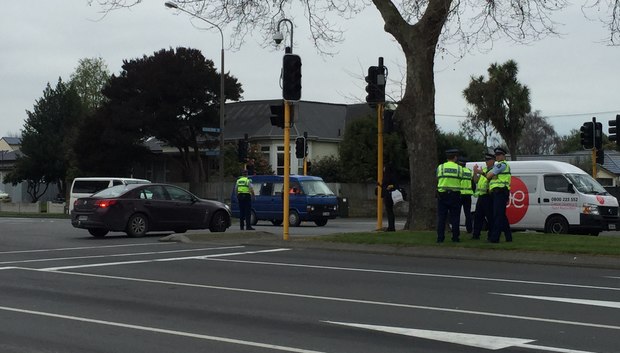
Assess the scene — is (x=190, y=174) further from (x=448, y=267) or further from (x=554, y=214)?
(x=448, y=267)

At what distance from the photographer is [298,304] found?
9766mm

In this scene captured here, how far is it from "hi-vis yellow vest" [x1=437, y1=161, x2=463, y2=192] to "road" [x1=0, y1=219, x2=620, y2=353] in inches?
70.4

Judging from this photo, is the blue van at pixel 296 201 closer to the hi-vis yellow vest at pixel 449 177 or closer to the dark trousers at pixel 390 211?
the dark trousers at pixel 390 211

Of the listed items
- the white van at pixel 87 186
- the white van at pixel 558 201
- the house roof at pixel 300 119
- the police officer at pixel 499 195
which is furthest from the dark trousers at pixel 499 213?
the house roof at pixel 300 119

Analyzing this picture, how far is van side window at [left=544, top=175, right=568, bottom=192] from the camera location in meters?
21.7

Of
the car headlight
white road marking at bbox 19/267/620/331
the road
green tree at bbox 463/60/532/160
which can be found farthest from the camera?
green tree at bbox 463/60/532/160

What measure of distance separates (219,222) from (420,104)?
271 inches

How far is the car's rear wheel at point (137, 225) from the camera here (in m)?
20.5

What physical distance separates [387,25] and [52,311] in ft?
39.8

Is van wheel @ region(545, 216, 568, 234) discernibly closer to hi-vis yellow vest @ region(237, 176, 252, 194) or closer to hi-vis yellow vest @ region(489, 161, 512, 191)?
hi-vis yellow vest @ region(489, 161, 512, 191)

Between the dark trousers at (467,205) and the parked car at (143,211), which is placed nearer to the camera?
the dark trousers at (467,205)

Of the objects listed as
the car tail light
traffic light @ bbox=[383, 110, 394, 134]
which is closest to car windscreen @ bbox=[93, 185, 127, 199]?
the car tail light

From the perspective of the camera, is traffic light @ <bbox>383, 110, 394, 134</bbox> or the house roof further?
the house roof

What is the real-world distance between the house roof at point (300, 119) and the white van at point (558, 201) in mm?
32912
